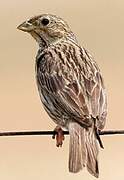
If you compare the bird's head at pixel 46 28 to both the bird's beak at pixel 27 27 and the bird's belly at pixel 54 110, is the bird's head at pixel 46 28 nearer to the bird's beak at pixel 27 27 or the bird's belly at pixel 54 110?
the bird's beak at pixel 27 27

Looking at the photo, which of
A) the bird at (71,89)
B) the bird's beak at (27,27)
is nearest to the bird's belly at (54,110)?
the bird at (71,89)

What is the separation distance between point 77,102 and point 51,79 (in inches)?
9.3

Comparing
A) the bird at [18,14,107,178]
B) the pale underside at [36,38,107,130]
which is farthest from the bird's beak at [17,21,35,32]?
the pale underside at [36,38,107,130]

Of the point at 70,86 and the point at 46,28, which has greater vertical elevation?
the point at 46,28

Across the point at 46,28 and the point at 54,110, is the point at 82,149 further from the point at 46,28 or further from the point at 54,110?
the point at 46,28

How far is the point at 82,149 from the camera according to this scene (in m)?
4.59

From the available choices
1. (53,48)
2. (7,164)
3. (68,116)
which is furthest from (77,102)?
(7,164)

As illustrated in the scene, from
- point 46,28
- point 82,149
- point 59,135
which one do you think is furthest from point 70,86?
point 46,28

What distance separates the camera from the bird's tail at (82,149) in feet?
14.8

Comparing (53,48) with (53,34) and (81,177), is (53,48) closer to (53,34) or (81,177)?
(53,34)

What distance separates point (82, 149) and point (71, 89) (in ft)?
→ 1.04

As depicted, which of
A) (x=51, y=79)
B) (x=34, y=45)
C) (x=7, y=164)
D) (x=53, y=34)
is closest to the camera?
(x=51, y=79)

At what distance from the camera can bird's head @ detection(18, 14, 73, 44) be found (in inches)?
203

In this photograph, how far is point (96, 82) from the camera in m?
4.93
